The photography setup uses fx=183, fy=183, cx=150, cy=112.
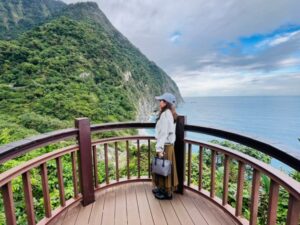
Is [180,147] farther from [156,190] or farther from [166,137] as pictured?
[156,190]

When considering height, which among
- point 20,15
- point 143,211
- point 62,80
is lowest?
point 143,211

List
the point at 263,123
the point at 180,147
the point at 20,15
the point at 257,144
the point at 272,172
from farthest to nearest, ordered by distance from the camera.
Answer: the point at 263,123
the point at 20,15
the point at 180,147
the point at 257,144
the point at 272,172

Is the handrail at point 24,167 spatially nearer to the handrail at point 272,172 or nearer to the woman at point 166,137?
the woman at point 166,137

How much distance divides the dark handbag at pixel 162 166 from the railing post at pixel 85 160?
31.6 inches

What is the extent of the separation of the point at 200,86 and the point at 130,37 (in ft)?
76.4

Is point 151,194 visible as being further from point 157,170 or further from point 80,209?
point 80,209

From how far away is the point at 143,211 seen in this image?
7.04 ft

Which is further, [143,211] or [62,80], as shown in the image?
[62,80]

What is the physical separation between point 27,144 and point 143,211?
1.47 metres

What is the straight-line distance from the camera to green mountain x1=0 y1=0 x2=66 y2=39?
3214 cm

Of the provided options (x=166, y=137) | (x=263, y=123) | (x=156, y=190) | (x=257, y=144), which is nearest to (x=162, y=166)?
(x=166, y=137)

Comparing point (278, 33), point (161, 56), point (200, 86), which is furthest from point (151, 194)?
point (161, 56)

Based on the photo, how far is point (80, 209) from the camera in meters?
2.17

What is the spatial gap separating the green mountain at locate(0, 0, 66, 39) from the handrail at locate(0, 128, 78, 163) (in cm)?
3764
